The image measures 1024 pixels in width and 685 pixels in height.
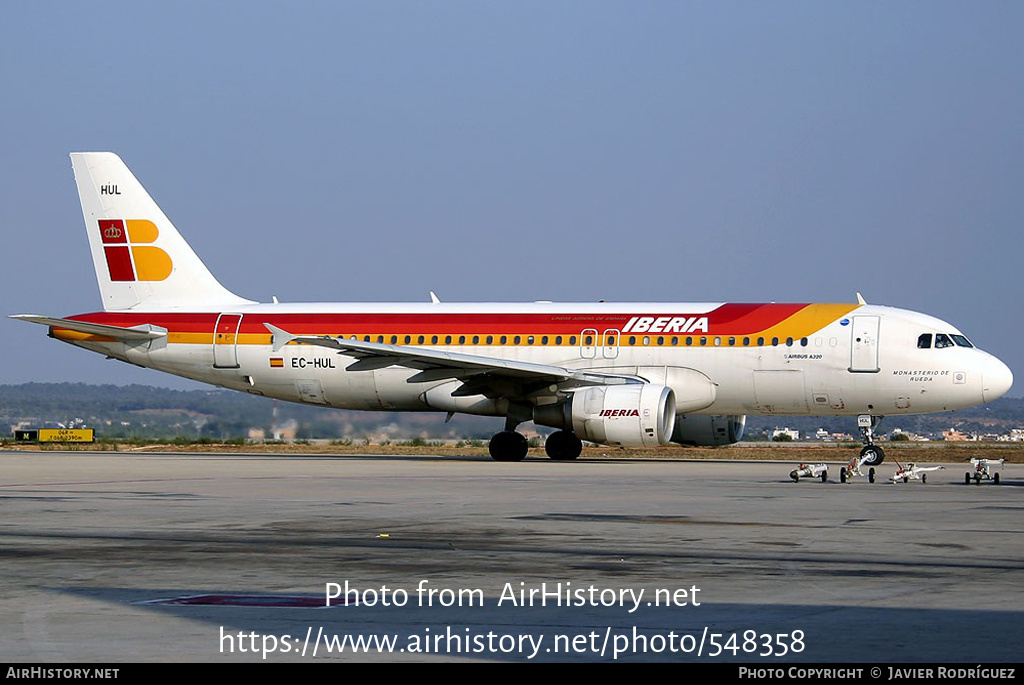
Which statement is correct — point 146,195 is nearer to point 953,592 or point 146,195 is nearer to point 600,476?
point 600,476

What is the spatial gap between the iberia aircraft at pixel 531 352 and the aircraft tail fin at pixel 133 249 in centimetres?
4

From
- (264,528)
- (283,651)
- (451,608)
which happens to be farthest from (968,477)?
(283,651)

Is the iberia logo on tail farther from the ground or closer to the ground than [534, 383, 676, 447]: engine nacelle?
farther from the ground

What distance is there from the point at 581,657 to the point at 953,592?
11.9 ft

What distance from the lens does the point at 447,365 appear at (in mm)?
32625

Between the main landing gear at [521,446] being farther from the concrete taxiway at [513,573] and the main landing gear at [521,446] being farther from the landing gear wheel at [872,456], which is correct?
the concrete taxiway at [513,573]

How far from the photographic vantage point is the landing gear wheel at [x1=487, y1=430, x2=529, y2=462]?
34625 millimetres

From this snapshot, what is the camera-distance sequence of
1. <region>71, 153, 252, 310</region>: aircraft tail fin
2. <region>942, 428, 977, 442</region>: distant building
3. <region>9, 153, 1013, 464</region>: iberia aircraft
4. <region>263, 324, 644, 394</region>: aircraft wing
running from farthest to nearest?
1. <region>942, 428, 977, 442</region>: distant building
2. <region>71, 153, 252, 310</region>: aircraft tail fin
3. <region>9, 153, 1013, 464</region>: iberia aircraft
4. <region>263, 324, 644, 394</region>: aircraft wing

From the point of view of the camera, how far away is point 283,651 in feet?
24.7

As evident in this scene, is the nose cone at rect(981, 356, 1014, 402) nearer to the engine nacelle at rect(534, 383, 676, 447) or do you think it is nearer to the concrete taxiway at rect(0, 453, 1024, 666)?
the engine nacelle at rect(534, 383, 676, 447)

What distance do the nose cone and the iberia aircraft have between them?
0.11 feet

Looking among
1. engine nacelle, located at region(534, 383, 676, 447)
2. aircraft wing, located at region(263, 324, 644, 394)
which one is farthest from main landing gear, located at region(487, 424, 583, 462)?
engine nacelle, located at region(534, 383, 676, 447)

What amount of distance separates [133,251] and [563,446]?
501 inches

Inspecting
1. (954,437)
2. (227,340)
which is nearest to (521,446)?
(227,340)
